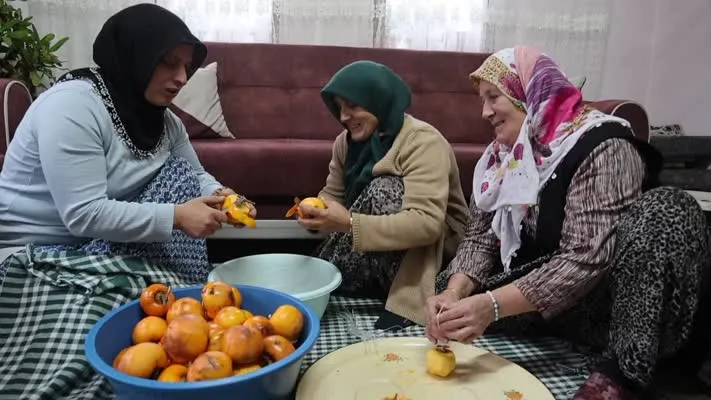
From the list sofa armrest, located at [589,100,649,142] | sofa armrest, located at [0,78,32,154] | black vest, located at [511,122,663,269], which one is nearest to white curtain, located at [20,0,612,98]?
sofa armrest, located at [0,78,32,154]

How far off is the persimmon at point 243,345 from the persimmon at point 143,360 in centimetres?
10

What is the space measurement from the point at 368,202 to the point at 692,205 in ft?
2.38

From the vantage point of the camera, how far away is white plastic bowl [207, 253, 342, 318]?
1374 millimetres

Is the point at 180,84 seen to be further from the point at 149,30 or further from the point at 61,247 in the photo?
the point at 61,247

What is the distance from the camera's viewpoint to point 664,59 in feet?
10.5

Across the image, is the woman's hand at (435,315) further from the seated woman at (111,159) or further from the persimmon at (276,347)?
the seated woman at (111,159)

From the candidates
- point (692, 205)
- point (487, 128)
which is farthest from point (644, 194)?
point (487, 128)

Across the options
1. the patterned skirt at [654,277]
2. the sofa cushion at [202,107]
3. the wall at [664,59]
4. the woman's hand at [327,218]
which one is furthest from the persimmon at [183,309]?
the wall at [664,59]

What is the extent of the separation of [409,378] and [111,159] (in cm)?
78

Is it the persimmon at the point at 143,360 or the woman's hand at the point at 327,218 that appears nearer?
the persimmon at the point at 143,360

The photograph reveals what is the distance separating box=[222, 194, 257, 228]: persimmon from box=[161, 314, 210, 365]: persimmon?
38 centimetres

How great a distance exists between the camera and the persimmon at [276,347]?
0.83 meters

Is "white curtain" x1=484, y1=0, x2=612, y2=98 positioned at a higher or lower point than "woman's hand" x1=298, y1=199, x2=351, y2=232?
higher

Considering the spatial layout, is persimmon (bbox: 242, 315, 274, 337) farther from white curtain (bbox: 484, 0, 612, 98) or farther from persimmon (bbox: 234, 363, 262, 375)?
white curtain (bbox: 484, 0, 612, 98)
